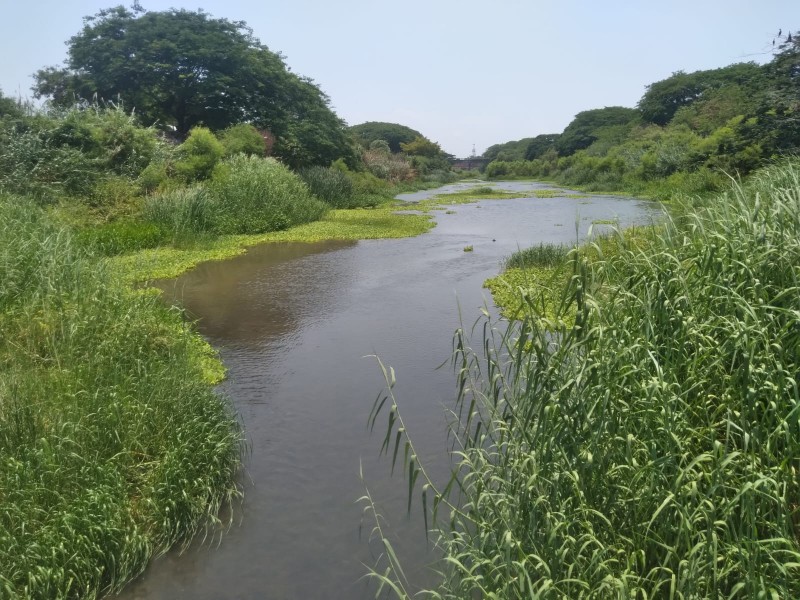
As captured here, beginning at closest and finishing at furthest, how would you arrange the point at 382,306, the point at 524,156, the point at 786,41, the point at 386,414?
1. the point at 386,414
2. the point at 382,306
3. the point at 786,41
4. the point at 524,156

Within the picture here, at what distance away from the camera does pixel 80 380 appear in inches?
207

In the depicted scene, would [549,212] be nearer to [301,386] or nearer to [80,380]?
[301,386]

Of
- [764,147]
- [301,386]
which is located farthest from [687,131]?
[301,386]

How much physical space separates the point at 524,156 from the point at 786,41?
9147cm

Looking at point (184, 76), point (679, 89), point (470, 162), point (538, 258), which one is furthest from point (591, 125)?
point (538, 258)

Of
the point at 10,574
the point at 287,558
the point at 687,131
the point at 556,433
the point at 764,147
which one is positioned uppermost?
the point at 687,131

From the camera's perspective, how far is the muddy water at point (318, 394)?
13.9ft

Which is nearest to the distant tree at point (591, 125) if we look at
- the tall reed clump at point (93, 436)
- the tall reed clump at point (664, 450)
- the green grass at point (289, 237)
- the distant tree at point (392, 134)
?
the distant tree at point (392, 134)

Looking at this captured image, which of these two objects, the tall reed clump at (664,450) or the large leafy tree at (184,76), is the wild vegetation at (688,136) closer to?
the tall reed clump at (664,450)

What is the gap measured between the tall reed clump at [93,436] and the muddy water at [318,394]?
31 cm

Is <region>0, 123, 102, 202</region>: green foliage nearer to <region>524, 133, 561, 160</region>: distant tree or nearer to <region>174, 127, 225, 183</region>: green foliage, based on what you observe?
<region>174, 127, 225, 183</region>: green foliage

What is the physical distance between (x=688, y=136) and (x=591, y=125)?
47.5 metres

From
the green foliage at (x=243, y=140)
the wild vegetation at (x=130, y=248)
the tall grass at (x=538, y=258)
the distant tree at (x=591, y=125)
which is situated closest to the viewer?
the wild vegetation at (x=130, y=248)

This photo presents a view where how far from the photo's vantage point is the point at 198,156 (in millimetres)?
19547
